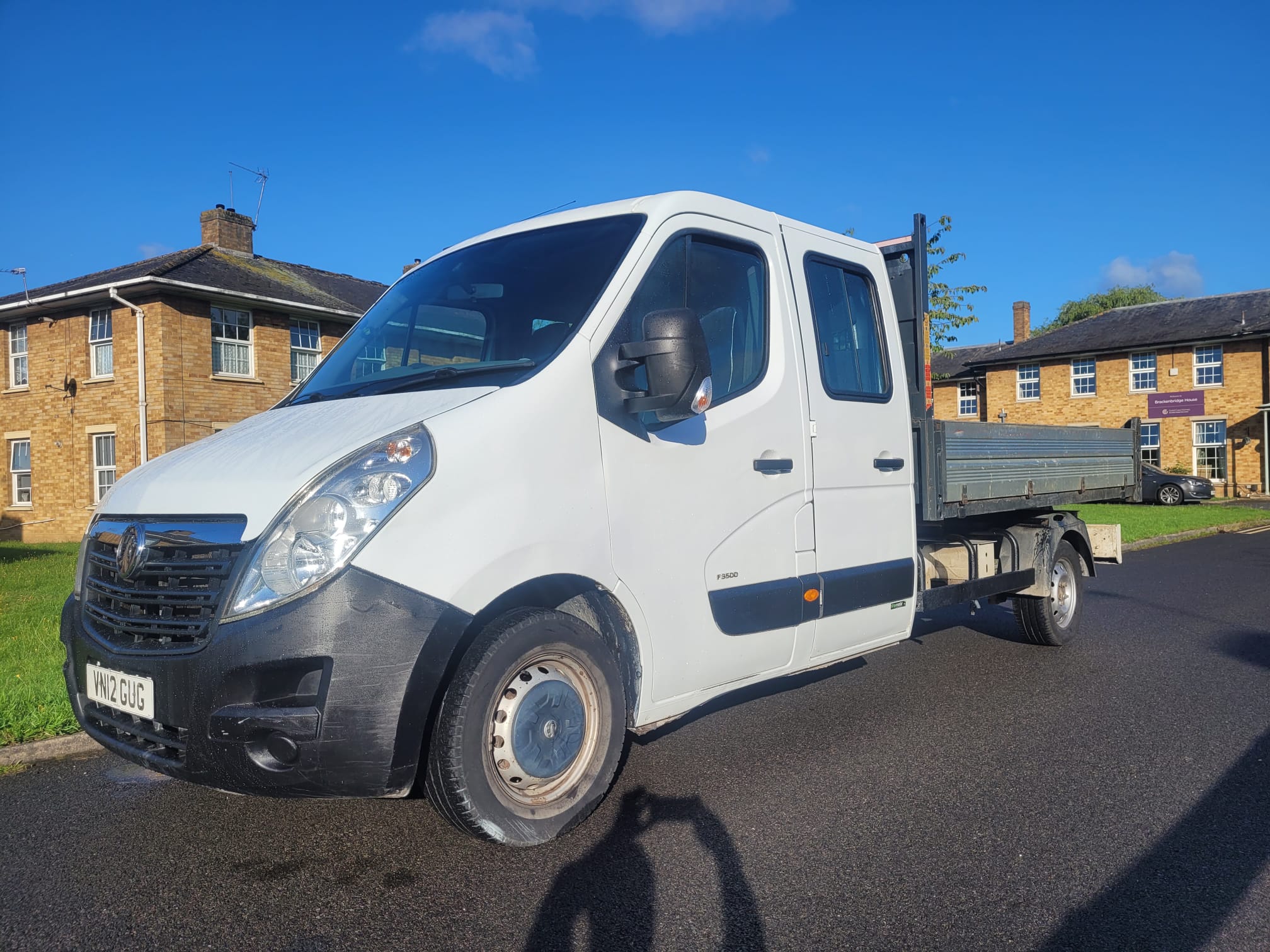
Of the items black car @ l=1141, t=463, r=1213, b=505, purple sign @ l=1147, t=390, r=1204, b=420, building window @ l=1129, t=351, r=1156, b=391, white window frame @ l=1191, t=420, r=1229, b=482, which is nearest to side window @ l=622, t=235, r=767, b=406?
black car @ l=1141, t=463, r=1213, b=505

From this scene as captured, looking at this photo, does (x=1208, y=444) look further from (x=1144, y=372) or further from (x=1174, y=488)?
(x=1174, y=488)

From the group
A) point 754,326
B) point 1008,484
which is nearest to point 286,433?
point 754,326

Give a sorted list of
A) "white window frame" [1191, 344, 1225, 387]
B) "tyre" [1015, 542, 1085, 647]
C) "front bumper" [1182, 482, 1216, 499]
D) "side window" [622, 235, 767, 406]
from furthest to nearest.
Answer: "white window frame" [1191, 344, 1225, 387] < "front bumper" [1182, 482, 1216, 499] < "tyre" [1015, 542, 1085, 647] < "side window" [622, 235, 767, 406]

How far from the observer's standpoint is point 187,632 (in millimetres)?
2992

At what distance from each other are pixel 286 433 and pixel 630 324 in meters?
1.33

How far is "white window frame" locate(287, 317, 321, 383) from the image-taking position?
23438 millimetres

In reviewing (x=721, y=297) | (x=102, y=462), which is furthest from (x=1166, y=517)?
(x=102, y=462)

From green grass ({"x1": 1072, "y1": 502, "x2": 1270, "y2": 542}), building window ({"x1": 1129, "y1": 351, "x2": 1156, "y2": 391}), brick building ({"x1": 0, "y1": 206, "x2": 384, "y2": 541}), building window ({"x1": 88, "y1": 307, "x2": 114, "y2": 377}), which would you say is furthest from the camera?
building window ({"x1": 1129, "y1": 351, "x2": 1156, "y2": 391})

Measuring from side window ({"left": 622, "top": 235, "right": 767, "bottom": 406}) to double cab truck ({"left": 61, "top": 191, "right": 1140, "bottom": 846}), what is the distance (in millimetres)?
13

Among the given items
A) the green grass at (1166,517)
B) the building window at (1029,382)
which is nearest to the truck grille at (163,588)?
the green grass at (1166,517)

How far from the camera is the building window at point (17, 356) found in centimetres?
2452

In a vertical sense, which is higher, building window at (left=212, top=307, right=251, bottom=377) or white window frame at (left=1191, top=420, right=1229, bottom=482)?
building window at (left=212, top=307, right=251, bottom=377)

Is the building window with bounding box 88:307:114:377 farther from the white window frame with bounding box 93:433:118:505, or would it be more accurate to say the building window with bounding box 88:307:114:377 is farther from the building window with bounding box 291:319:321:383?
the building window with bounding box 291:319:321:383

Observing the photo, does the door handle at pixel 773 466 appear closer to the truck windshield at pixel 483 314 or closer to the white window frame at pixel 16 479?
the truck windshield at pixel 483 314
